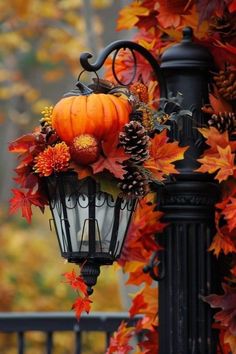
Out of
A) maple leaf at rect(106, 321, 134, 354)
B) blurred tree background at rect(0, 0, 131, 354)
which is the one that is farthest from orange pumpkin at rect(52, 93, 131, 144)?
blurred tree background at rect(0, 0, 131, 354)

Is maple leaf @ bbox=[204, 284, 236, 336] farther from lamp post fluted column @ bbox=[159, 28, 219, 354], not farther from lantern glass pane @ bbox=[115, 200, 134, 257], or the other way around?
lantern glass pane @ bbox=[115, 200, 134, 257]

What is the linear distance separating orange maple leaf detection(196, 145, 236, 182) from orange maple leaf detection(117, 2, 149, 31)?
33.8 inches

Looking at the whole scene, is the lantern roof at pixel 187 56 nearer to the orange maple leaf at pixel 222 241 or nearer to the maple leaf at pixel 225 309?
the orange maple leaf at pixel 222 241

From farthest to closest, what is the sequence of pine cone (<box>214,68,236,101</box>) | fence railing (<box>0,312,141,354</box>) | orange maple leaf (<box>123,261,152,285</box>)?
fence railing (<box>0,312,141,354</box>) < orange maple leaf (<box>123,261,152,285</box>) < pine cone (<box>214,68,236,101</box>)

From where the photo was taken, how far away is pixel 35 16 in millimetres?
10648

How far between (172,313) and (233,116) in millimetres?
746

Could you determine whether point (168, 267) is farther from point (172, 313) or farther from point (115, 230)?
point (115, 230)

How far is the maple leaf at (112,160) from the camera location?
9.40 feet

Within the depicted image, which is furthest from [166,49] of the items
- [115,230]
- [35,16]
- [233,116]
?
[35,16]

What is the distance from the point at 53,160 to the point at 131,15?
3.64 ft

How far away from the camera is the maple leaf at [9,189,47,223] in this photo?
3025 mm

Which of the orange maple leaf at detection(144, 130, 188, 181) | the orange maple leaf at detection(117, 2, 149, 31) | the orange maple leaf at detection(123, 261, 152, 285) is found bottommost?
the orange maple leaf at detection(123, 261, 152, 285)

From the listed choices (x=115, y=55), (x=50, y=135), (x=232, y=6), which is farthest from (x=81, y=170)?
→ (x=232, y=6)

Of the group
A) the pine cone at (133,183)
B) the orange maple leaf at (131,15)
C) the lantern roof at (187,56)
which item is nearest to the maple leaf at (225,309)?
the pine cone at (133,183)
